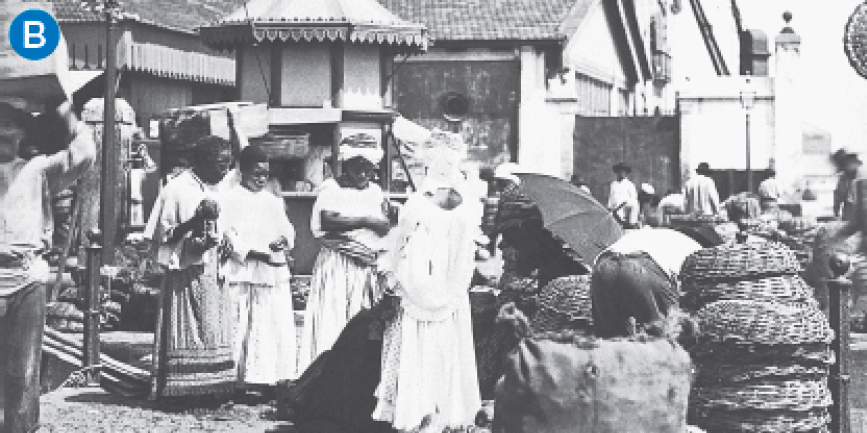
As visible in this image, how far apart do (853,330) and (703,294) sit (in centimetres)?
709

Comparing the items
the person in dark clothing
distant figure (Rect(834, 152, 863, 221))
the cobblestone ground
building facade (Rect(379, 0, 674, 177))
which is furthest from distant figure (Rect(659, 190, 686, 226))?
the person in dark clothing

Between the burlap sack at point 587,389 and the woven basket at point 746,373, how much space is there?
→ 2675mm

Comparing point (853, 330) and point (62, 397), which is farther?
point (853, 330)

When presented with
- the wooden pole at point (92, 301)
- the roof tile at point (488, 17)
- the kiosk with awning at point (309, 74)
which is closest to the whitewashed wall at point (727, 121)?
the roof tile at point (488, 17)

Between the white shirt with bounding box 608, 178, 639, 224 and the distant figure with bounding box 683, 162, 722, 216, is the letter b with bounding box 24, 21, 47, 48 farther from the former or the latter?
the distant figure with bounding box 683, 162, 722, 216

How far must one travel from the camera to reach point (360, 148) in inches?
374

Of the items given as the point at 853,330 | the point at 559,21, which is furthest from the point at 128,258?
the point at 559,21

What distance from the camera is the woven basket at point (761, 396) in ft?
20.4

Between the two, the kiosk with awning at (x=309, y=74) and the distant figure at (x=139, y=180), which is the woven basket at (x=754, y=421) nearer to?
the kiosk with awning at (x=309, y=74)

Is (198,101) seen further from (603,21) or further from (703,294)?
(703,294)

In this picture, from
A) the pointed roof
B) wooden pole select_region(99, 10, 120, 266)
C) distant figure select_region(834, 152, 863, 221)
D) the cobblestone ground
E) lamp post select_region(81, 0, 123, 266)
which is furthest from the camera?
the pointed roof

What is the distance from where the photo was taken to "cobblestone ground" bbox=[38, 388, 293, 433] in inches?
355

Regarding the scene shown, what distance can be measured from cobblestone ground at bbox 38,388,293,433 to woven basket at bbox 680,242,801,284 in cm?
320

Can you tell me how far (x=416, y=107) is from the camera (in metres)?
29.8
